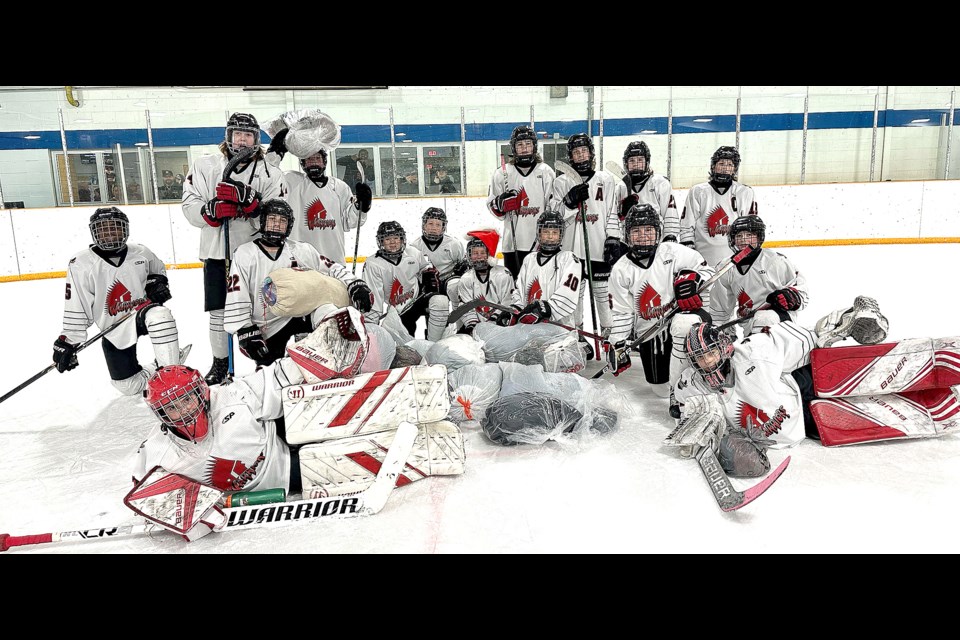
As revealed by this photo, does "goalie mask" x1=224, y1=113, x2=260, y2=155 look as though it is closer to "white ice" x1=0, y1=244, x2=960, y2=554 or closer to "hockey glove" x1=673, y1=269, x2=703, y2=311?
"white ice" x1=0, y1=244, x2=960, y2=554

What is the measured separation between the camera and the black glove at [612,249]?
4480 mm

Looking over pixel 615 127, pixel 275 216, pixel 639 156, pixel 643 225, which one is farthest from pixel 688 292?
pixel 615 127

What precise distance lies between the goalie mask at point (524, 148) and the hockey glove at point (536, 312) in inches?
47.0

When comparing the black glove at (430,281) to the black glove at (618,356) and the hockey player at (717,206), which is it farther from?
the hockey player at (717,206)

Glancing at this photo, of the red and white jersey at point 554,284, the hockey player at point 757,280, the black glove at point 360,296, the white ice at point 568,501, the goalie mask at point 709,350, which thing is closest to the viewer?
the white ice at point 568,501

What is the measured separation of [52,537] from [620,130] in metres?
8.87

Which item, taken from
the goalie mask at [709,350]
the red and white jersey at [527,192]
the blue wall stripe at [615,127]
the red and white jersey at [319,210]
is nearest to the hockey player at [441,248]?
the red and white jersey at [527,192]

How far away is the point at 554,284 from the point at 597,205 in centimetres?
90

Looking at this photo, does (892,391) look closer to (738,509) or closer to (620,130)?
(738,509)

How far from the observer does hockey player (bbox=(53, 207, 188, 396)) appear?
3.50 meters

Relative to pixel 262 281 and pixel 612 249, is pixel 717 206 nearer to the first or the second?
pixel 612 249

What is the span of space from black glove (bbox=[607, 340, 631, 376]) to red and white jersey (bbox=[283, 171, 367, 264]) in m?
1.83

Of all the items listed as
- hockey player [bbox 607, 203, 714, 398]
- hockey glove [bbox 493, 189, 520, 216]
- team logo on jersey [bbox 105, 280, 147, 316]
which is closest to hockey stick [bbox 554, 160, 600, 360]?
hockey glove [bbox 493, 189, 520, 216]

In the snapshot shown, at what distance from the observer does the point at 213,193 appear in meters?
3.82
